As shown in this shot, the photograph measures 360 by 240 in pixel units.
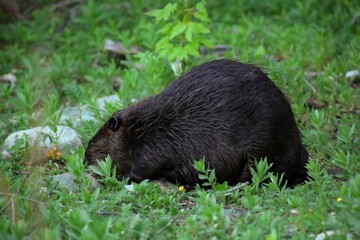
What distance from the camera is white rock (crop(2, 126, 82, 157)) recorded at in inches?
192

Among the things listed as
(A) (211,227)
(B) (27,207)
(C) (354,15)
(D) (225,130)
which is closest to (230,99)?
(D) (225,130)

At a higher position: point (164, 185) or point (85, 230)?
point (85, 230)

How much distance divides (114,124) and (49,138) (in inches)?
19.0

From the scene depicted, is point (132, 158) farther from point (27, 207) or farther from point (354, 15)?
point (354, 15)

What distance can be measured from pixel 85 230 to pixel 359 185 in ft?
4.39

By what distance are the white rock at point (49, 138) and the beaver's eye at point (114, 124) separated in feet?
1.24

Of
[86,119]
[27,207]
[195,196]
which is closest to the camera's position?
[27,207]

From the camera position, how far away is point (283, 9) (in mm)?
7941

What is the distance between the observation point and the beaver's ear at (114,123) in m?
4.77

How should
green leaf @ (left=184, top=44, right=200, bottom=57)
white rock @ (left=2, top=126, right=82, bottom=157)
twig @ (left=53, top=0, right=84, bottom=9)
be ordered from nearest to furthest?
1. white rock @ (left=2, top=126, right=82, bottom=157)
2. green leaf @ (left=184, top=44, right=200, bottom=57)
3. twig @ (left=53, top=0, right=84, bottom=9)

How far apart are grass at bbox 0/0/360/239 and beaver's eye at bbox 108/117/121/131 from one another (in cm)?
30

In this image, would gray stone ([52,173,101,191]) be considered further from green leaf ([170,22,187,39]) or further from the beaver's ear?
green leaf ([170,22,187,39])

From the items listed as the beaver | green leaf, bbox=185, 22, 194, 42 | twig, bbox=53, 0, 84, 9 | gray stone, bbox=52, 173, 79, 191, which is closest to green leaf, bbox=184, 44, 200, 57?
green leaf, bbox=185, 22, 194, 42

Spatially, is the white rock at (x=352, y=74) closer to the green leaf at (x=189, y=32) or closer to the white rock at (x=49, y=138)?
the green leaf at (x=189, y=32)
